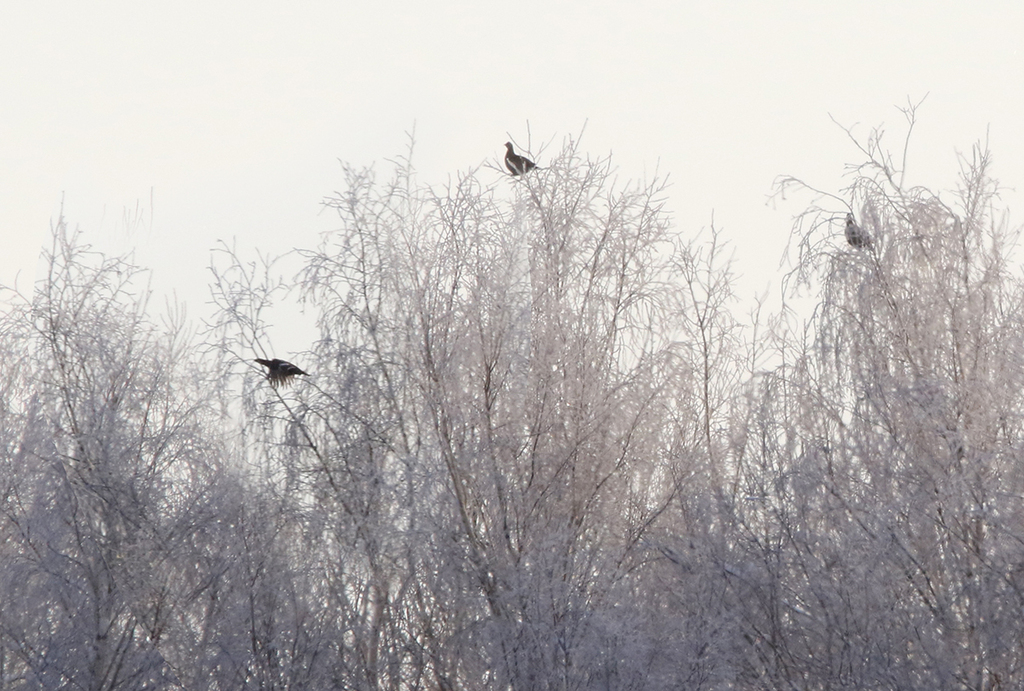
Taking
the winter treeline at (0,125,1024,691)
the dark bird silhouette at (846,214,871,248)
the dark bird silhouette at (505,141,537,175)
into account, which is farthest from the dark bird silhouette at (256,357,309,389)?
the dark bird silhouette at (846,214,871,248)

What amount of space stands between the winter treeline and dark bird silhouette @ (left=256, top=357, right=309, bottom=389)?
0.71ft

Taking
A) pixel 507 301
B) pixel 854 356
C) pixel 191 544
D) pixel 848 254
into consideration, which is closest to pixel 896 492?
pixel 854 356

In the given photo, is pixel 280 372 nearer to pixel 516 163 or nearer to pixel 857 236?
pixel 516 163

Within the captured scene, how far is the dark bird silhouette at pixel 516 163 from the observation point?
12.8m

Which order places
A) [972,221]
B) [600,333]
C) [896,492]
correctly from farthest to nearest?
[600,333], [972,221], [896,492]

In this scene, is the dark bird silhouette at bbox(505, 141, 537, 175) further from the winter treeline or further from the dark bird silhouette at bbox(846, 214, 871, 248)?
the dark bird silhouette at bbox(846, 214, 871, 248)

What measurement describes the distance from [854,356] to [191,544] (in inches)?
290

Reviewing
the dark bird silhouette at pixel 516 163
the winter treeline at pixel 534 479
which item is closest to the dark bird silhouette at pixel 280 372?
the winter treeline at pixel 534 479

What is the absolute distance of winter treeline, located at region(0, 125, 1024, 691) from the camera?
1011 cm

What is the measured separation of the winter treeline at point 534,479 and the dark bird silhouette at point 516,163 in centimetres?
23

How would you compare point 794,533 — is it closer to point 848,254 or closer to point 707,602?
point 707,602

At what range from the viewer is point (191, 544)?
12.4 meters

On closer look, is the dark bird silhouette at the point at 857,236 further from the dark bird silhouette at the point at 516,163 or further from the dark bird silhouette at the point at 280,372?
the dark bird silhouette at the point at 280,372

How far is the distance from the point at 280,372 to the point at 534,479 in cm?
307
